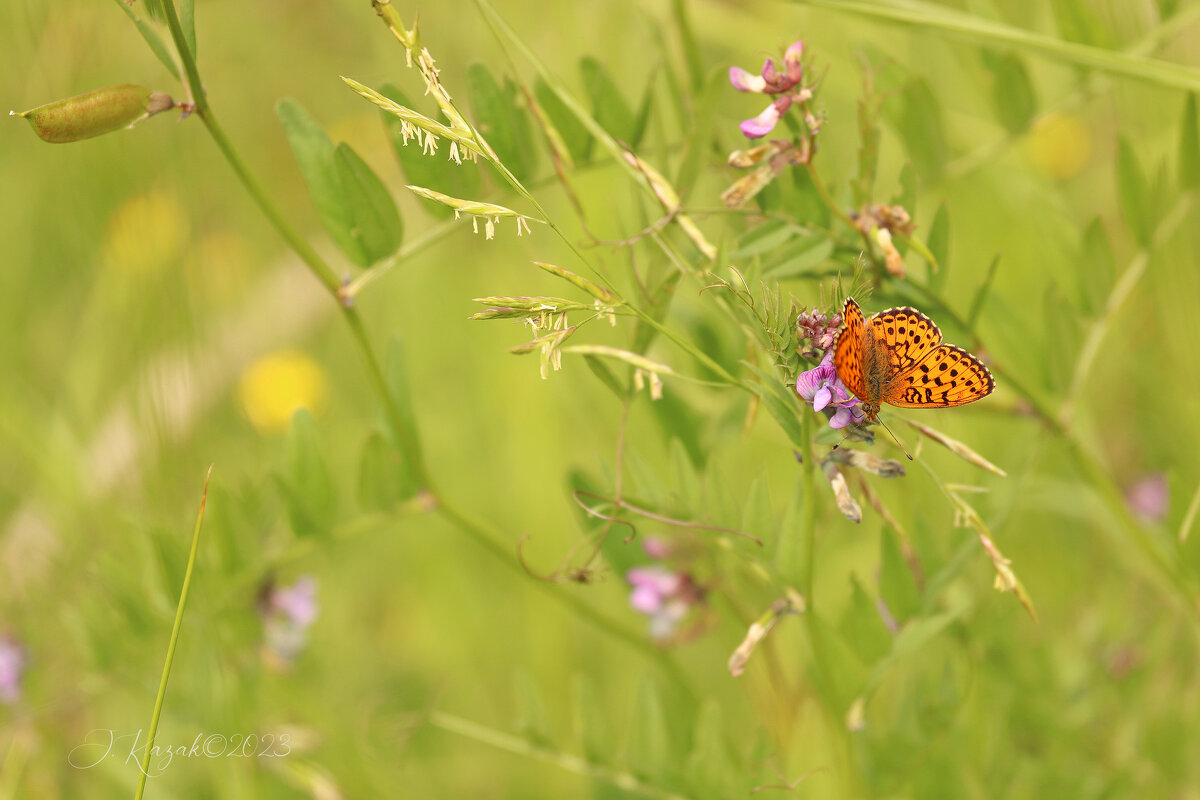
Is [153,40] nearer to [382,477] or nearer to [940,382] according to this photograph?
[382,477]

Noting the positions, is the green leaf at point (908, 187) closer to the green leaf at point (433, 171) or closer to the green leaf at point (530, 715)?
the green leaf at point (433, 171)

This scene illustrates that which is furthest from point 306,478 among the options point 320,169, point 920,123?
point 920,123

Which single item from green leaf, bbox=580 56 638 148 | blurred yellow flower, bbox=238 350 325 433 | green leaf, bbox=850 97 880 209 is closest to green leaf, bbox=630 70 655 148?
green leaf, bbox=580 56 638 148

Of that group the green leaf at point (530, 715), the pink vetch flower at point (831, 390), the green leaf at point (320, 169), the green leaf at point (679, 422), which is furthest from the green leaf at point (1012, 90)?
the green leaf at point (530, 715)

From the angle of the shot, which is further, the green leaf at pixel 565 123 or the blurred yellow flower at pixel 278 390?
the blurred yellow flower at pixel 278 390

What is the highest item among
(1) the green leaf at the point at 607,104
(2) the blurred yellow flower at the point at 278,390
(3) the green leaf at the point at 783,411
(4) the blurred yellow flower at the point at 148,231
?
(1) the green leaf at the point at 607,104

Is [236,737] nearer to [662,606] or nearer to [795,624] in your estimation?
[662,606]

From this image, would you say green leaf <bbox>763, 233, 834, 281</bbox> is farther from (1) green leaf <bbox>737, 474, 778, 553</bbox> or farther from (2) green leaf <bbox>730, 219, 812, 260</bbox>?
(1) green leaf <bbox>737, 474, 778, 553</bbox>
